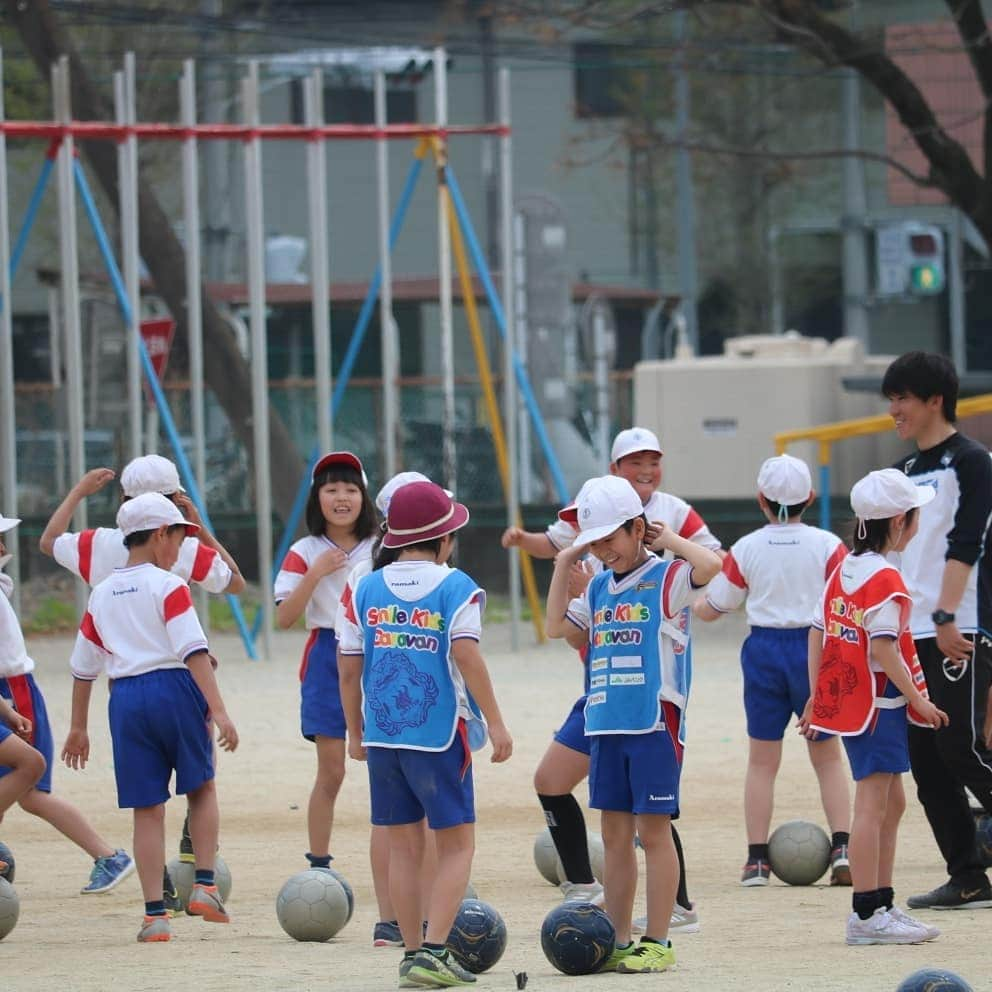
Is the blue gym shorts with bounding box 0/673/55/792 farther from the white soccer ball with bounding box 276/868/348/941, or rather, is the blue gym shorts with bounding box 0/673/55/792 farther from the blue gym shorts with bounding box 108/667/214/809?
the white soccer ball with bounding box 276/868/348/941

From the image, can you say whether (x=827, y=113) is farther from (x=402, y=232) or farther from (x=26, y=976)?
(x=26, y=976)

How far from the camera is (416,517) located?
6.38 m

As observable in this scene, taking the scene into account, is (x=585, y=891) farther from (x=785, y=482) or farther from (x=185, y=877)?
(x=785, y=482)

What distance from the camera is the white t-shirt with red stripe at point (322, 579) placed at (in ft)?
26.7

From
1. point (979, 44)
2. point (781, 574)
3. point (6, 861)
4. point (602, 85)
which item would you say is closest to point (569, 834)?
point (781, 574)

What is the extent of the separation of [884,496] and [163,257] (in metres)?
16.2

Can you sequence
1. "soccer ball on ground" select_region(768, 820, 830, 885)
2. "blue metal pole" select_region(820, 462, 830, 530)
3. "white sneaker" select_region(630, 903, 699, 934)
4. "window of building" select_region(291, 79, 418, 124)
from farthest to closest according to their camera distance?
"window of building" select_region(291, 79, 418, 124) → "blue metal pole" select_region(820, 462, 830, 530) → "soccer ball on ground" select_region(768, 820, 830, 885) → "white sneaker" select_region(630, 903, 699, 934)

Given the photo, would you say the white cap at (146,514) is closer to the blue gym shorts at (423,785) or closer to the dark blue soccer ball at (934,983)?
the blue gym shorts at (423,785)

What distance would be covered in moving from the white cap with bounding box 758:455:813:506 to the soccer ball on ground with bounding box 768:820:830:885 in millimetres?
1305

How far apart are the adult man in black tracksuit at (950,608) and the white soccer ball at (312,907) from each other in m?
2.04

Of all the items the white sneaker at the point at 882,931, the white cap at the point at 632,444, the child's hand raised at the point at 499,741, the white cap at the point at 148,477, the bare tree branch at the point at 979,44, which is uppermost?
the bare tree branch at the point at 979,44

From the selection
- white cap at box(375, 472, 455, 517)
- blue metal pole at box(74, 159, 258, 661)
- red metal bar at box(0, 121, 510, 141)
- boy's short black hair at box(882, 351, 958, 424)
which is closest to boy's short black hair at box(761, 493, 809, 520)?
boy's short black hair at box(882, 351, 958, 424)

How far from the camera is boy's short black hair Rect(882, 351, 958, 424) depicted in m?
7.38

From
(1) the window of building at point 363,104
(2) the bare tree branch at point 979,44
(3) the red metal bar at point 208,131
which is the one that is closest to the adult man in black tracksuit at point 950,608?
(3) the red metal bar at point 208,131
